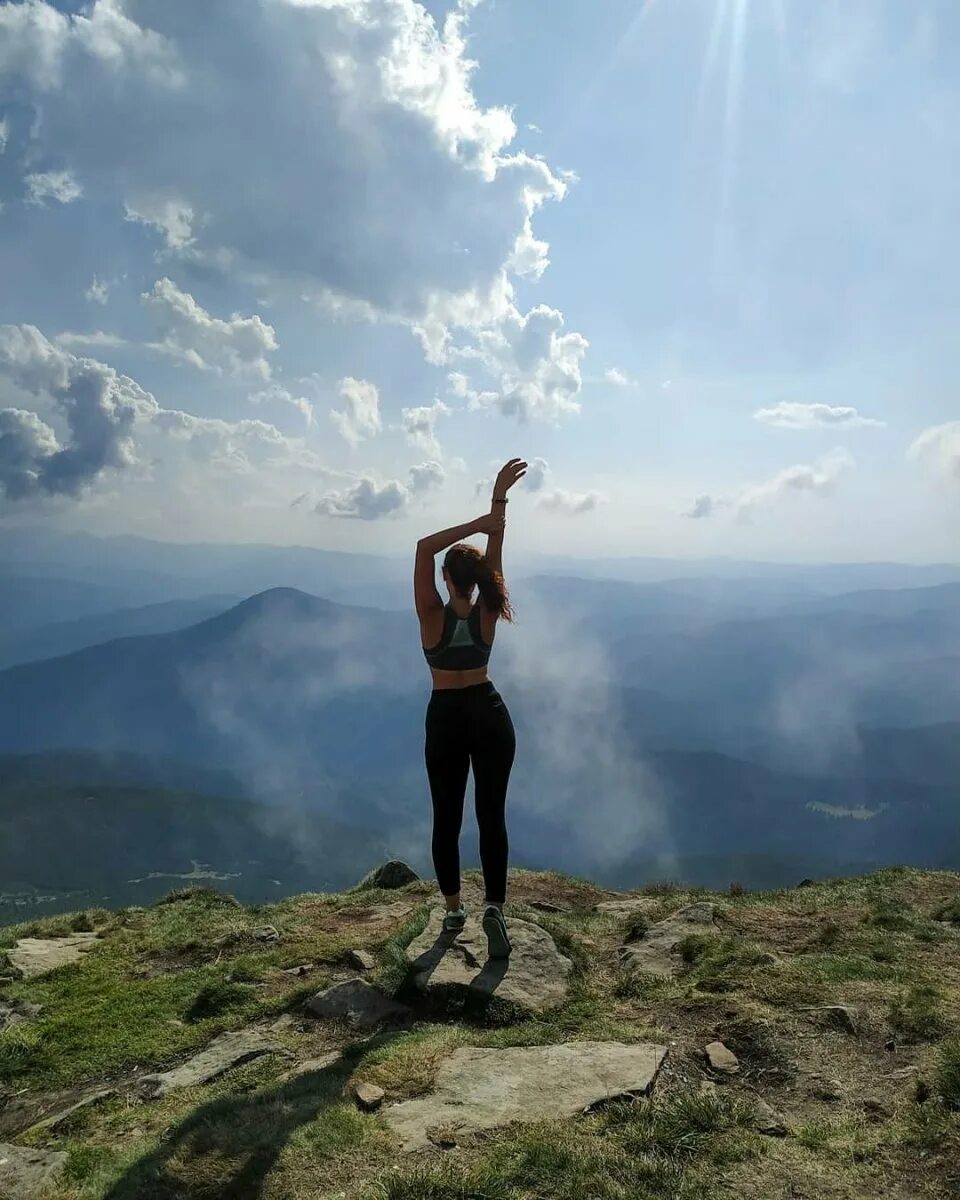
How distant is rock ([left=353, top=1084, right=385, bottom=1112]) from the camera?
5.15 m

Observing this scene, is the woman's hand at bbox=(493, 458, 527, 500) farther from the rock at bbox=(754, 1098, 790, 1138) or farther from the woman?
the rock at bbox=(754, 1098, 790, 1138)

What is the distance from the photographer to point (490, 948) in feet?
26.7

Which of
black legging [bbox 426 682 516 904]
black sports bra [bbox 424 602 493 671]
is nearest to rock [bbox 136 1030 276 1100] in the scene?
black legging [bbox 426 682 516 904]

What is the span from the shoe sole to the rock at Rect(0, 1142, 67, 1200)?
4.26 meters

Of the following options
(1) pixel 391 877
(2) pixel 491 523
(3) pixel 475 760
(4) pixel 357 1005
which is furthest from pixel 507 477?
(1) pixel 391 877

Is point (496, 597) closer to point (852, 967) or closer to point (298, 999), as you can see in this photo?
point (298, 999)

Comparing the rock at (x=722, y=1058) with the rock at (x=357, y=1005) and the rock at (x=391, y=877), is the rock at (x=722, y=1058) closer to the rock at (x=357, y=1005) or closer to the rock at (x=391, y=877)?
the rock at (x=357, y=1005)

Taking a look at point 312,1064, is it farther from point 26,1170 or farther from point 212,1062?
point 26,1170

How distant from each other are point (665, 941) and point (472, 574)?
5572mm

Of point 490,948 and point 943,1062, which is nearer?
point 943,1062

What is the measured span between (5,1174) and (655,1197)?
4359 mm

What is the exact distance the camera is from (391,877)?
1388 centimetres

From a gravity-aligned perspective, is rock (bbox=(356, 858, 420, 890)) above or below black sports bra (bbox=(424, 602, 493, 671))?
below

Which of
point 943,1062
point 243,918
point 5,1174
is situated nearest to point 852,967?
point 943,1062
